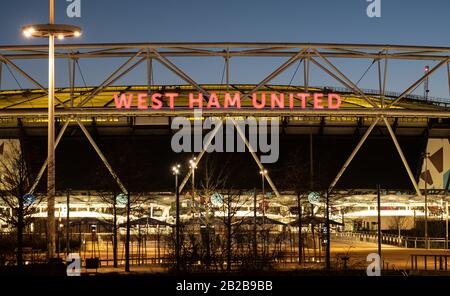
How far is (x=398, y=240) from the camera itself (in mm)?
75000

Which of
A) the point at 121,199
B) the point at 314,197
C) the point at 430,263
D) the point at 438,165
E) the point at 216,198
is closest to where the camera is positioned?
the point at 430,263

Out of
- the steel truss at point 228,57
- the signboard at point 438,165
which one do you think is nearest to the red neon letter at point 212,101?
the steel truss at point 228,57

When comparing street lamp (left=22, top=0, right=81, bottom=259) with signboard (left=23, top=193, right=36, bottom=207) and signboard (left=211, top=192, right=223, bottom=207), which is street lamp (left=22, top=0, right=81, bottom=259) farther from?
signboard (left=211, top=192, right=223, bottom=207)

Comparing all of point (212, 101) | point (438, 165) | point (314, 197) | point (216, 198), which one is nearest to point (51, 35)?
point (314, 197)

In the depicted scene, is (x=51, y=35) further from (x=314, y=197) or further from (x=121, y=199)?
(x=314, y=197)

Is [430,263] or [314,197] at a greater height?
[314,197]

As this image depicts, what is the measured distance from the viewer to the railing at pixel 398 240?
72.4 meters

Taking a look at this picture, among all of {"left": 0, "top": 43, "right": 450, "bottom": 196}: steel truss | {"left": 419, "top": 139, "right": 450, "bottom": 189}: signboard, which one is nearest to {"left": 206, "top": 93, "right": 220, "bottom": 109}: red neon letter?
{"left": 0, "top": 43, "right": 450, "bottom": 196}: steel truss

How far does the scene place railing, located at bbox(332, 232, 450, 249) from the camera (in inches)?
2852

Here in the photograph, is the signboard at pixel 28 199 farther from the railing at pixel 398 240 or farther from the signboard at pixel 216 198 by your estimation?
the railing at pixel 398 240

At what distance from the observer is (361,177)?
305 ft
